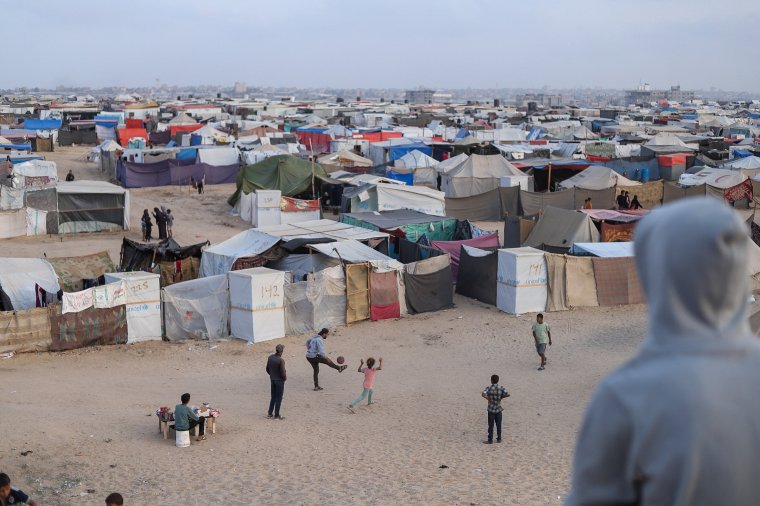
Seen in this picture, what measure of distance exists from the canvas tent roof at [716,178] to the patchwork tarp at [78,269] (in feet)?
66.4

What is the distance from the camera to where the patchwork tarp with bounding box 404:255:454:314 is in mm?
16344

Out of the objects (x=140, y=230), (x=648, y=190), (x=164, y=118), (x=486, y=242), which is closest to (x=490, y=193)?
(x=648, y=190)

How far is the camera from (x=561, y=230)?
64.1 feet

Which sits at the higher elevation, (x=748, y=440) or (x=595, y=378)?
(x=748, y=440)

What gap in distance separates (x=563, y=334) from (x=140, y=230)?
48.6 ft

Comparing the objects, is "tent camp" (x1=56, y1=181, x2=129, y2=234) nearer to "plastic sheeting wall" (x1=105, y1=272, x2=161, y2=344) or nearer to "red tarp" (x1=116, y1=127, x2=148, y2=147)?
"plastic sheeting wall" (x1=105, y1=272, x2=161, y2=344)

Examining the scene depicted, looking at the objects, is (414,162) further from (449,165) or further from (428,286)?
(428,286)

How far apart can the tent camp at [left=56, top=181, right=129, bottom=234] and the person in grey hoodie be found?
79.9 feet

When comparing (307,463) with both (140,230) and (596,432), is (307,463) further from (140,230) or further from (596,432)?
(140,230)

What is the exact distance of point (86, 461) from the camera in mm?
9297

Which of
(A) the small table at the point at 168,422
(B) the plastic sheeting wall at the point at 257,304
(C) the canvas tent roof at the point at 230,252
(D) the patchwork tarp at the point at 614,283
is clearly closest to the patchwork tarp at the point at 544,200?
(D) the patchwork tarp at the point at 614,283

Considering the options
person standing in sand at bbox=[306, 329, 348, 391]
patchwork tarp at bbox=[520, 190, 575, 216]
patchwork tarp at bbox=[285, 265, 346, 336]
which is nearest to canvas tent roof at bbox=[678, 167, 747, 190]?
patchwork tarp at bbox=[520, 190, 575, 216]

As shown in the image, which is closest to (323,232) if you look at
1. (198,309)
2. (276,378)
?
(198,309)

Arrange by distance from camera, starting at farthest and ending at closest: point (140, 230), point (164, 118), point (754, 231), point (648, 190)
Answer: point (164, 118) → point (648, 190) → point (140, 230) → point (754, 231)
